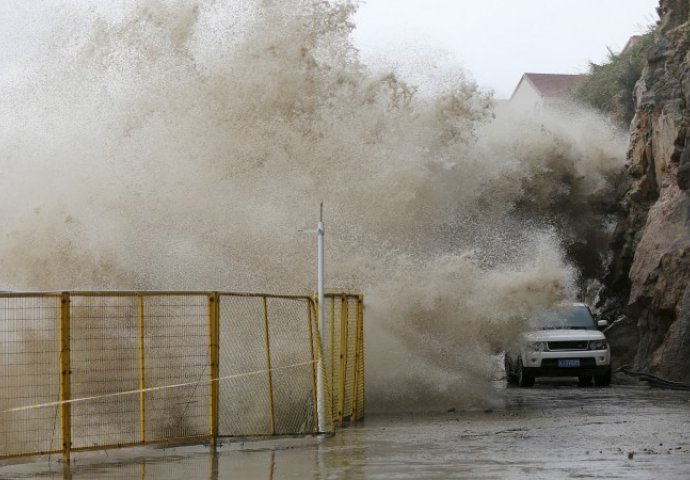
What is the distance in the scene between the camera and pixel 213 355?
12992mm

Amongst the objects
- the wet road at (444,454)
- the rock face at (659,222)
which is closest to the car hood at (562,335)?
the rock face at (659,222)

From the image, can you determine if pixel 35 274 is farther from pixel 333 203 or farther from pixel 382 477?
pixel 382 477

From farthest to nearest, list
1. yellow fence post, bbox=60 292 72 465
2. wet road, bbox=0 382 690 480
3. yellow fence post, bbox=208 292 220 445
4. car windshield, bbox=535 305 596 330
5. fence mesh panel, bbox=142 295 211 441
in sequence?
car windshield, bbox=535 305 596 330 < fence mesh panel, bbox=142 295 211 441 < yellow fence post, bbox=208 292 220 445 < yellow fence post, bbox=60 292 72 465 < wet road, bbox=0 382 690 480

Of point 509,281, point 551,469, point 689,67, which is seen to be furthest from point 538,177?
point 551,469

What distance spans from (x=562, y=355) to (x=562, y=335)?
58cm

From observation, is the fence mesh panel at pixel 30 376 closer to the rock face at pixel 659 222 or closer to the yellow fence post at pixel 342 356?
the yellow fence post at pixel 342 356

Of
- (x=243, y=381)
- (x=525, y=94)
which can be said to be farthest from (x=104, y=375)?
(x=525, y=94)

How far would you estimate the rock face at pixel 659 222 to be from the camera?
25.4 metres

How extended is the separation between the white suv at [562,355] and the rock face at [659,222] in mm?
1266

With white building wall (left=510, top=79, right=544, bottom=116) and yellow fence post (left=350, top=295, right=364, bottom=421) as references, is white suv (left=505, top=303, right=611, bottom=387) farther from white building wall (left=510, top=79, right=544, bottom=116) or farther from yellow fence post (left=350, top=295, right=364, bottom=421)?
white building wall (left=510, top=79, right=544, bottom=116)

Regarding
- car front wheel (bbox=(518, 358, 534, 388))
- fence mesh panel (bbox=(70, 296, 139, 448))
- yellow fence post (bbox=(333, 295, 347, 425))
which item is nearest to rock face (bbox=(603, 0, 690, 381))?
car front wheel (bbox=(518, 358, 534, 388))

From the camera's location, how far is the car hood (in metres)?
24.5

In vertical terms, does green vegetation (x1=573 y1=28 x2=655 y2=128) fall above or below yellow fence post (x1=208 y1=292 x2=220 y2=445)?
above

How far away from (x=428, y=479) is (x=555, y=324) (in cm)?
1574
